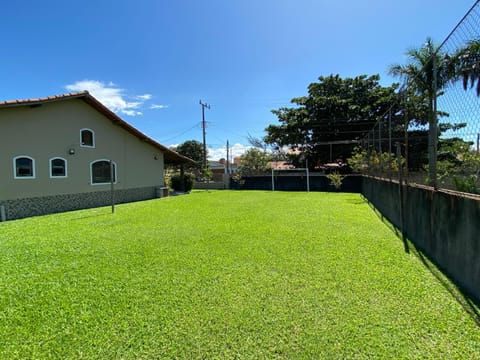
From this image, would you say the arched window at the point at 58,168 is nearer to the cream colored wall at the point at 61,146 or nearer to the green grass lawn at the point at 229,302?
the cream colored wall at the point at 61,146

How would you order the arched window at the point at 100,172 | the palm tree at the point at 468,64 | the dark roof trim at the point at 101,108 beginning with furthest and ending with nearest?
the arched window at the point at 100,172 → the dark roof trim at the point at 101,108 → the palm tree at the point at 468,64

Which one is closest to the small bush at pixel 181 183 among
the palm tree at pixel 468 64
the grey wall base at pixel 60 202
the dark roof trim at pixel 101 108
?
the dark roof trim at pixel 101 108

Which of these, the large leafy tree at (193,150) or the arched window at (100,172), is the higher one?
the large leafy tree at (193,150)

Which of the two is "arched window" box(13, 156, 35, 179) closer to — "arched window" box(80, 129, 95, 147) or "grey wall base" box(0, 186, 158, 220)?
"grey wall base" box(0, 186, 158, 220)

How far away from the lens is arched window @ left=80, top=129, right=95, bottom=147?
35.9 ft

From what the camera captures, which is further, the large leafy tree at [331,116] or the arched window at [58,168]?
the large leafy tree at [331,116]

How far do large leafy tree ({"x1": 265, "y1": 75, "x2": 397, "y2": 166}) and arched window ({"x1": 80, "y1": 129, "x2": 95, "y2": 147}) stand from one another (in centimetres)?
1674

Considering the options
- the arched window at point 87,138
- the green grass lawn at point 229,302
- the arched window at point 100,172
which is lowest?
the green grass lawn at point 229,302

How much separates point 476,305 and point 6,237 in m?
8.22

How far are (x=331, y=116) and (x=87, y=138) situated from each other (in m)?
19.1

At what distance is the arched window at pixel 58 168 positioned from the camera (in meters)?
9.89

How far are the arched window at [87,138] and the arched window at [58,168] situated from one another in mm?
1134

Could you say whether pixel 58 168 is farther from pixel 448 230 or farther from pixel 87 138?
pixel 448 230

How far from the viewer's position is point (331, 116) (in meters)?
22.6
